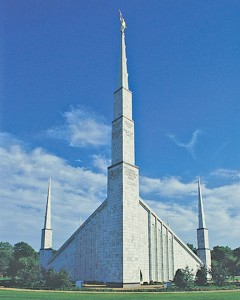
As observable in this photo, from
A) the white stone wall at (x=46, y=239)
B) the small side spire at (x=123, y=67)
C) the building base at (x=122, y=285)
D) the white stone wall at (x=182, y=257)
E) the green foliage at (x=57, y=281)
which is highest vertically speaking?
the small side spire at (x=123, y=67)

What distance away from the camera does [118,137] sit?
39750 millimetres

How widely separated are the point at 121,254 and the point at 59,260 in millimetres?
18856

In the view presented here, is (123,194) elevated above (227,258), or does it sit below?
above

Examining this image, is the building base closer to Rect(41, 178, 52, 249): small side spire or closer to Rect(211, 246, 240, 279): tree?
Rect(41, 178, 52, 249): small side spire

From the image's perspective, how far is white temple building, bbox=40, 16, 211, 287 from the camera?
35.9 metres

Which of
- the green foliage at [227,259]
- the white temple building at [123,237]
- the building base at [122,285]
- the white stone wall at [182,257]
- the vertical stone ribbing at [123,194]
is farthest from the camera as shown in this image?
the green foliage at [227,259]

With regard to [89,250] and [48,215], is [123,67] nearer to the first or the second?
[89,250]

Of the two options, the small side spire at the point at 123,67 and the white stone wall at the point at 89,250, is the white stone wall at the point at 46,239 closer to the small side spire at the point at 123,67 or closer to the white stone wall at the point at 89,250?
the white stone wall at the point at 89,250

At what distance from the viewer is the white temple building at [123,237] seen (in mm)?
35875

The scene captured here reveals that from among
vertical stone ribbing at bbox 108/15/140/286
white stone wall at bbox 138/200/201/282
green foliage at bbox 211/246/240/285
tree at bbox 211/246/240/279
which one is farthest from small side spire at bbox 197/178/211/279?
tree at bbox 211/246/240/279

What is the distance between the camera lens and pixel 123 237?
116ft

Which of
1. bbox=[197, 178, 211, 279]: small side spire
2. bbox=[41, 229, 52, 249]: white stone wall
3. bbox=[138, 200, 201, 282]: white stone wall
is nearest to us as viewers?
bbox=[138, 200, 201, 282]: white stone wall

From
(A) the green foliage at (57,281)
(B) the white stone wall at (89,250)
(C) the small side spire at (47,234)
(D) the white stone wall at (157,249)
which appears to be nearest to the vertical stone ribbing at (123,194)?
(B) the white stone wall at (89,250)

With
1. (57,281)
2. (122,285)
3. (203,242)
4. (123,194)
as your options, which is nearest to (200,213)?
(203,242)
